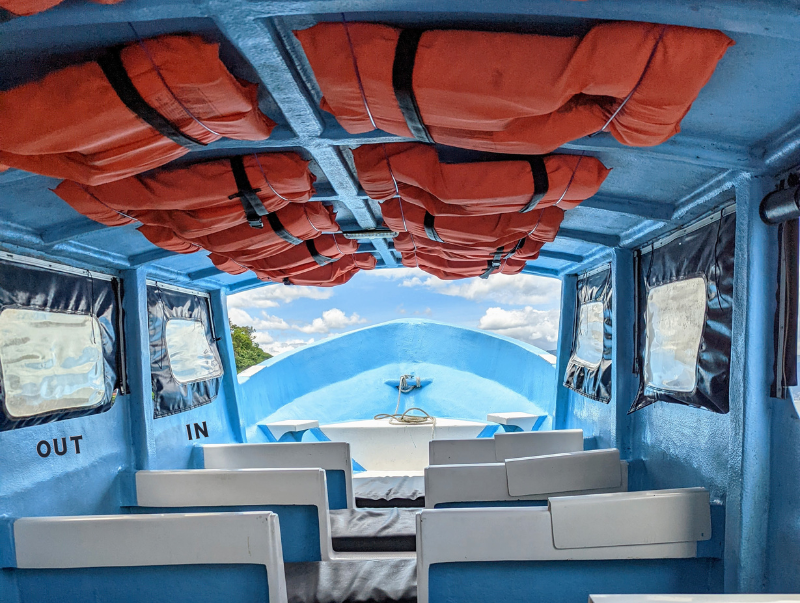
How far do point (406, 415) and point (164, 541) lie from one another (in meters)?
4.96

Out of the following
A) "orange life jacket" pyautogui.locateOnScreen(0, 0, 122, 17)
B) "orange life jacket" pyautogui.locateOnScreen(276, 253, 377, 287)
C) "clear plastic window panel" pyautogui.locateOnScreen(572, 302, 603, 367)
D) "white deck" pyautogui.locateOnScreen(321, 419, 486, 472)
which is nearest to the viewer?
"orange life jacket" pyautogui.locateOnScreen(0, 0, 122, 17)

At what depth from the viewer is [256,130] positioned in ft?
6.28

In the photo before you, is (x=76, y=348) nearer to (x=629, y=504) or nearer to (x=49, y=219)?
(x=49, y=219)

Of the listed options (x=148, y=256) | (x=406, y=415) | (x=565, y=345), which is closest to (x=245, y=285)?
(x=148, y=256)

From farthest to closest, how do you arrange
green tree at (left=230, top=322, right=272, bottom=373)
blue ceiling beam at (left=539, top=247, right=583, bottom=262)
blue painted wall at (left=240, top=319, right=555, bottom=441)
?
green tree at (left=230, top=322, right=272, bottom=373)
blue painted wall at (left=240, top=319, right=555, bottom=441)
blue ceiling beam at (left=539, top=247, right=583, bottom=262)

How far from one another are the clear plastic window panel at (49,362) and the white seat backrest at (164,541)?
0.84m

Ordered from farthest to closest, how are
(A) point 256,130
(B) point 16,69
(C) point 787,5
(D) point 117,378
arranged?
(D) point 117,378 → (A) point 256,130 → (B) point 16,69 → (C) point 787,5

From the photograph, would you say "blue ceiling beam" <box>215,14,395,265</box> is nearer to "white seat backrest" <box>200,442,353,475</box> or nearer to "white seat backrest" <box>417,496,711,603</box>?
"white seat backrest" <box>417,496,711,603</box>

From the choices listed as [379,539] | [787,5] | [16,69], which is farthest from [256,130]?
[379,539]

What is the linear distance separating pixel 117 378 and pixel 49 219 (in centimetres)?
144

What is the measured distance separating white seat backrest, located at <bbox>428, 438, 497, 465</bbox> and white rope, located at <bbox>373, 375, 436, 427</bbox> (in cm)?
211

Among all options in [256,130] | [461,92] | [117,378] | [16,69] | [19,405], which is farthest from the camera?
[117,378]

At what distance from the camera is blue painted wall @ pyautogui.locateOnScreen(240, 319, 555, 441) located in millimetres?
7484

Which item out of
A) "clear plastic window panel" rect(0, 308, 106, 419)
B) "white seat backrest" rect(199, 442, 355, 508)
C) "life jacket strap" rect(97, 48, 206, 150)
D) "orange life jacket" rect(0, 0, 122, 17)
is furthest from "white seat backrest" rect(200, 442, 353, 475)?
"orange life jacket" rect(0, 0, 122, 17)
